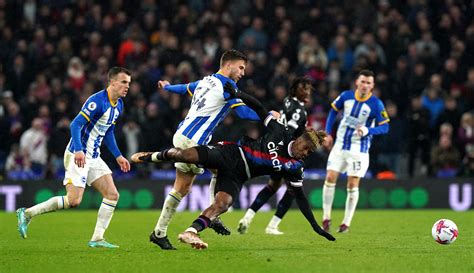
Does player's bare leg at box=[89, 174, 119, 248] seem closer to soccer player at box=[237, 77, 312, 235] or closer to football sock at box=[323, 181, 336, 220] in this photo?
soccer player at box=[237, 77, 312, 235]

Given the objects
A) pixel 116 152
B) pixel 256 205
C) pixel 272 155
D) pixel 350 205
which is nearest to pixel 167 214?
pixel 116 152

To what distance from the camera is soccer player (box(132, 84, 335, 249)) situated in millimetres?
10164

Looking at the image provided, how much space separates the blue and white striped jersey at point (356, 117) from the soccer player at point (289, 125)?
1.17 m

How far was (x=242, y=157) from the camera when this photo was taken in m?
Answer: 10.4

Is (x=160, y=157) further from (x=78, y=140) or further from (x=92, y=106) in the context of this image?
(x=92, y=106)

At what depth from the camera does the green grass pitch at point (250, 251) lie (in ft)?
29.2

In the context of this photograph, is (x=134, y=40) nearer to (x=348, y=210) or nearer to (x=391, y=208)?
(x=391, y=208)

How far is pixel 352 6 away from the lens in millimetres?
23969

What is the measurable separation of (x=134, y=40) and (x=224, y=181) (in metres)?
13.2

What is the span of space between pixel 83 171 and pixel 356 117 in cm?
509

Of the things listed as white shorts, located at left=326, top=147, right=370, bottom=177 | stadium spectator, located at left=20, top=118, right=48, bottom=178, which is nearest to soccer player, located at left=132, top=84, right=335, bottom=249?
white shorts, located at left=326, top=147, right=370, bottom=177

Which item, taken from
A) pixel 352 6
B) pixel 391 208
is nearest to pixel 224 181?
pixel 391 208

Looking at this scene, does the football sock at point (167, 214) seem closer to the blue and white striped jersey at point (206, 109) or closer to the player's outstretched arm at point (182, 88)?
the blue and white striped jersey at point (206, 109)

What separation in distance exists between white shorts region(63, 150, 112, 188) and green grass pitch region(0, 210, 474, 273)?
773 mm
